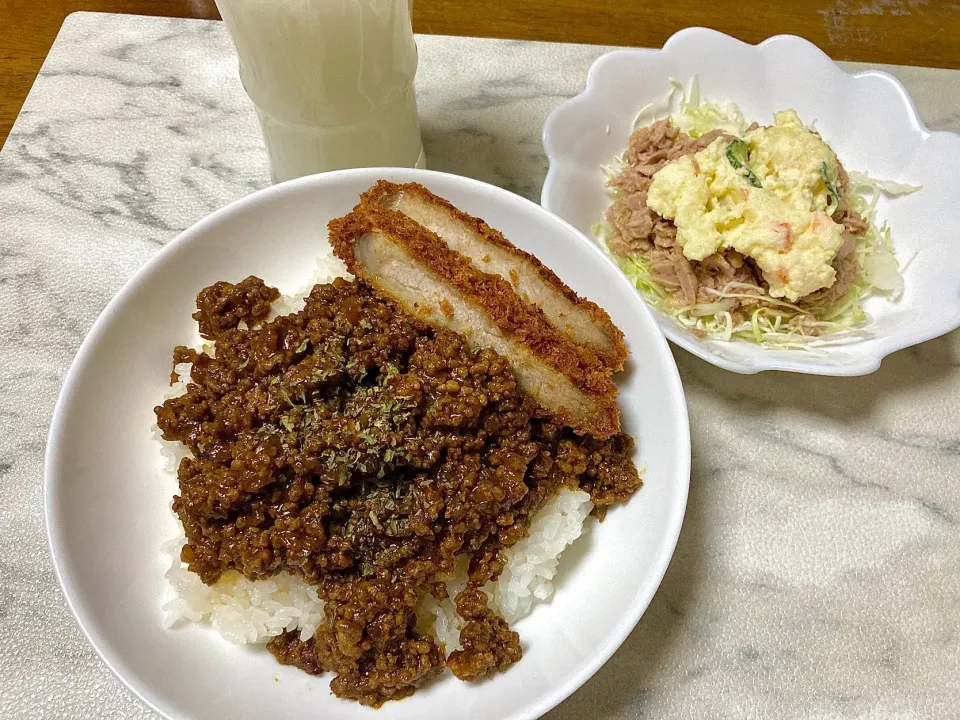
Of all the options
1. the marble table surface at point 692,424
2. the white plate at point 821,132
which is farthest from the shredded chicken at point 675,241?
the marble table surface at point 692,424

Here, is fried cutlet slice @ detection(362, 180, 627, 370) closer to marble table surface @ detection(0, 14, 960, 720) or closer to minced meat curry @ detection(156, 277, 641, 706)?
minced meat curry @ detection(156, 277, 641, 706)

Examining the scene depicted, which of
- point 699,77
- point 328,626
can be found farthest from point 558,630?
point 699,77

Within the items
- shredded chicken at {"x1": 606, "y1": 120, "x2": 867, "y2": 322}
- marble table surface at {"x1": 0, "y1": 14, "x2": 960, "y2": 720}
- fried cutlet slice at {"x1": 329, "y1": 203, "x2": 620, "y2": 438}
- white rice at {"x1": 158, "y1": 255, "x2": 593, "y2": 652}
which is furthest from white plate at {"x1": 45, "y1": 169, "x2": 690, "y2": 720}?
shredded chicken at {"x1": 606, "y1": 120, "x2": 867, "y2": 322}

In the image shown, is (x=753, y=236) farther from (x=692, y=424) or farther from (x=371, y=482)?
(x=371, y=482)

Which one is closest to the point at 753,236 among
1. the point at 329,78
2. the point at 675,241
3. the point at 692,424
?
the point at 675,241

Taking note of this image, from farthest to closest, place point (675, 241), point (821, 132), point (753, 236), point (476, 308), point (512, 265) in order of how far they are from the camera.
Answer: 1. point (821, 132)
2. point (675, 241)
3. point (753, 236)
4. point (512, 265)
5. point (476, 308)

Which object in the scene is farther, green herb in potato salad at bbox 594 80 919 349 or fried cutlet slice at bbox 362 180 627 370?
green herb in potato salad at bbox 594 80 919 349

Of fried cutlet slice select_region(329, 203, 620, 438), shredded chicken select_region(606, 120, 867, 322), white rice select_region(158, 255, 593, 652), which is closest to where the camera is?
white rice select_region(158, 255, 593, 652)
